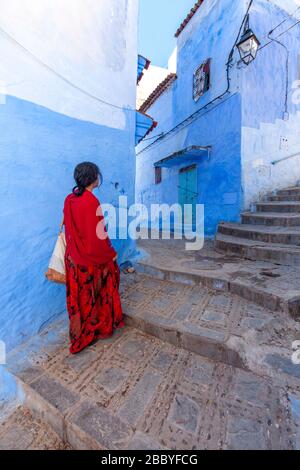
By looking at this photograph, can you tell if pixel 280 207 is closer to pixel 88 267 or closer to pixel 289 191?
pixel 289 191

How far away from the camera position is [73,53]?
289 centimetres

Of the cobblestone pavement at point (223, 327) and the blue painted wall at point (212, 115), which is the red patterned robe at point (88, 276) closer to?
the cobblestone pavement at point (223, 327)

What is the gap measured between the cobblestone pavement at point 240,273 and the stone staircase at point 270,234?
20cm

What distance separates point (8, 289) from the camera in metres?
2.34

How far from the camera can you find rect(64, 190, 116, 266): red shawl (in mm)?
2012

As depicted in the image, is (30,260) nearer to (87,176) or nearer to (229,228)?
(87,176)

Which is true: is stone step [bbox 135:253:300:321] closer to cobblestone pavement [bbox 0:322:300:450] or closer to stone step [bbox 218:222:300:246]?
stone step [bbox 218:222:300:246]

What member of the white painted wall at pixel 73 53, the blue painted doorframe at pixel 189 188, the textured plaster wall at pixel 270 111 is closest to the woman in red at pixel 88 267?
the white painted wall at pixel 73 53

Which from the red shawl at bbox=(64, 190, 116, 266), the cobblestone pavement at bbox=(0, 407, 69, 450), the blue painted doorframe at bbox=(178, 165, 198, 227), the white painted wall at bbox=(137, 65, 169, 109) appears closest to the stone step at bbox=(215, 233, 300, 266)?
the red shawl at bbox=(64, 190, 116, 266)

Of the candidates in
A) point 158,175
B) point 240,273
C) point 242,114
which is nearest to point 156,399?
point 240,273

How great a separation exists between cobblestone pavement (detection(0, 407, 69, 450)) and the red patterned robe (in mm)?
579

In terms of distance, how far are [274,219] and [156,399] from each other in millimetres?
4276

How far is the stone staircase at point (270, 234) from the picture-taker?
147 inches
